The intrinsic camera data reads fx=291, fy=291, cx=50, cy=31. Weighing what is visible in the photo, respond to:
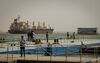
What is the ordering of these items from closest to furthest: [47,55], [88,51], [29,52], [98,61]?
1. [98,61]
2. [47,55]
3. [29,52]
4. [88,51]

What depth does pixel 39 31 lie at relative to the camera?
134m

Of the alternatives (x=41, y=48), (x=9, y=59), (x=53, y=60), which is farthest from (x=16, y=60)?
(x=41, y=48)

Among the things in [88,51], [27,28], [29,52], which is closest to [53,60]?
[29,52]

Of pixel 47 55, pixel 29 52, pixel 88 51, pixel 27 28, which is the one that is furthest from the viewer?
pixel 27 28

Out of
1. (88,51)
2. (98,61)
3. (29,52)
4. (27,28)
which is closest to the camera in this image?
(98,61)

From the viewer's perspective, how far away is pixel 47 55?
32.1 metres

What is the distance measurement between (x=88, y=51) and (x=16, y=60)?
43.3ft

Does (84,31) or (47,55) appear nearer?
(47,55)

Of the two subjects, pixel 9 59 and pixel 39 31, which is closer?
pixel 9 59

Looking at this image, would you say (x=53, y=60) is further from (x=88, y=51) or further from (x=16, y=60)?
(x=88, y=51)

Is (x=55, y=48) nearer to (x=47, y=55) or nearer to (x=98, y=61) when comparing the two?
(x=47, y=55)

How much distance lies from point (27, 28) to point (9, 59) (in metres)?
102

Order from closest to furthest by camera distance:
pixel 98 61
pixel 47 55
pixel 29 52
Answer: pixel 98 61 → pixel 47 55 → pixel 29 52

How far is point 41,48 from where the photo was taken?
33.6 meters
